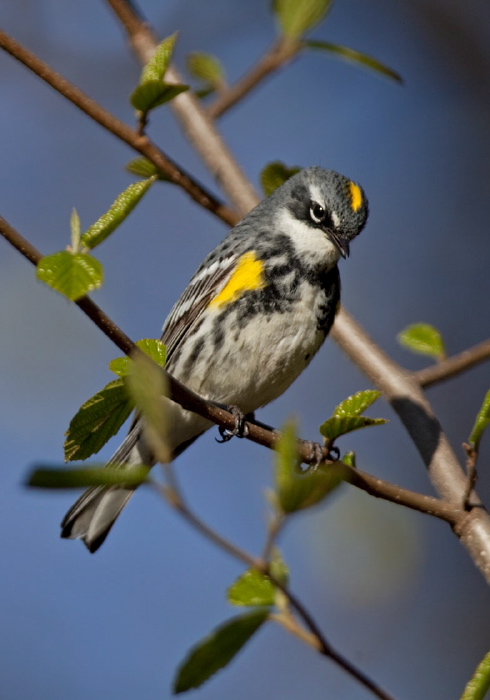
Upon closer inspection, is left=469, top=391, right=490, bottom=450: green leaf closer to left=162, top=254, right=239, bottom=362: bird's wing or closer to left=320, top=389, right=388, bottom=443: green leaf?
left=320, top=389, right=388, bottom=443: green leaf

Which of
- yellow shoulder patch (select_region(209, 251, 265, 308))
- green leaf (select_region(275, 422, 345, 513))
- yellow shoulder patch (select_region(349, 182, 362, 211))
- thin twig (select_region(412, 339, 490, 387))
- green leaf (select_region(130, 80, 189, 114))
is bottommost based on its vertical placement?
thin twig (select_region(412, 339, 490, 387))

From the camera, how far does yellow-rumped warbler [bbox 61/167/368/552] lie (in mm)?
4102

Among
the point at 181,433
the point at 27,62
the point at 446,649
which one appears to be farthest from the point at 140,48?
the point at 446,649

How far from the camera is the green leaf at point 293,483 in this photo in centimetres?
154

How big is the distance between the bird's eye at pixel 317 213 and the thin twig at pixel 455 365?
1.29m

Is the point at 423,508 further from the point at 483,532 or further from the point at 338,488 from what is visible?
the point at 338,488

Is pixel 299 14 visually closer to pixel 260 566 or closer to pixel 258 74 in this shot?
pixel 258 74

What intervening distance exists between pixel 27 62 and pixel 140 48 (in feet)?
3.04

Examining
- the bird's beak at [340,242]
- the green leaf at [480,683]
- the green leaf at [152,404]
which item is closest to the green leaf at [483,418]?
the green leaf at [480,683]

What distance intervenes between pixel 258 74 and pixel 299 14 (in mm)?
294

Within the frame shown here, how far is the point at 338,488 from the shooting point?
1593 mm

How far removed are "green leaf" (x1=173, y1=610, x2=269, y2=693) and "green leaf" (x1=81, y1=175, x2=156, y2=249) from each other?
0.91 metres

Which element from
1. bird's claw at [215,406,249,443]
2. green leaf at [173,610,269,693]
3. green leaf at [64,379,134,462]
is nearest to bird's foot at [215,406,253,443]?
bird's claw at [215,406,249,443]

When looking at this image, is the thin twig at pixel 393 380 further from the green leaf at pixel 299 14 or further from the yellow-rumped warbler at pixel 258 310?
the green leaf at pixel 299 14
